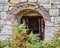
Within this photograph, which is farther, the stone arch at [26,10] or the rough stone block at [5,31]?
the rough stone block at [5,31]

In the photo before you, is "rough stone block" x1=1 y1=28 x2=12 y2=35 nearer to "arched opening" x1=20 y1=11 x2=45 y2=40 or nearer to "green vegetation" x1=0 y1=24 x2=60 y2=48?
"arched opening" x1=20 y1=11 x2=45 y2=40

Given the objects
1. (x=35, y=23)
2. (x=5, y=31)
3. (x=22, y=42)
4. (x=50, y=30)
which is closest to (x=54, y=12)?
(x=50, y=30)

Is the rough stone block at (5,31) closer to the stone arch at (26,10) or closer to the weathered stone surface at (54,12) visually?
the stone arch at (26,10)

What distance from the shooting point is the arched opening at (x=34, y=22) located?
309 inches

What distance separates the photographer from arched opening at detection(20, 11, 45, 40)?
7.86m

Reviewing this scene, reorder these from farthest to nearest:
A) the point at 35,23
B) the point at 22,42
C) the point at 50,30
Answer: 1. the point at 35,23
2. the point at 50,30
3. the point at 22,42

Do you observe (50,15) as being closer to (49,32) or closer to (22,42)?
(49,32)

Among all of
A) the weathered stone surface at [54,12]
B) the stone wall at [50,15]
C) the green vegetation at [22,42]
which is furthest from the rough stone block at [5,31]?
the green vegetation at [22,42]

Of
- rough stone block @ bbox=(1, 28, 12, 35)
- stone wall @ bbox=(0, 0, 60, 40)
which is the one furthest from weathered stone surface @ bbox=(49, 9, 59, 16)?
rough stone block @ bbox=(1, 28, 12, 35)

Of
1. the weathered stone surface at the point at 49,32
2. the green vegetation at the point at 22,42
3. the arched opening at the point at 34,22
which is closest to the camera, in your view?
the green vegetation at the point at 22,42

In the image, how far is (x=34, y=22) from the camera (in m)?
7.96

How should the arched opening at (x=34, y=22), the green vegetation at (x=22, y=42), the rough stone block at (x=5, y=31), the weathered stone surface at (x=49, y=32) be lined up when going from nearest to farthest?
1. the green vegetation at (x=22, y=42)
2. the weathered stone surface at (x=49, y=32)
3. the rough stone block at (x=5, y=31)
4. the arched opening at (x=34, y=22)

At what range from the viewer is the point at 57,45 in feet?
20.5

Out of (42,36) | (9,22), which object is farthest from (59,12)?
(9,22)
